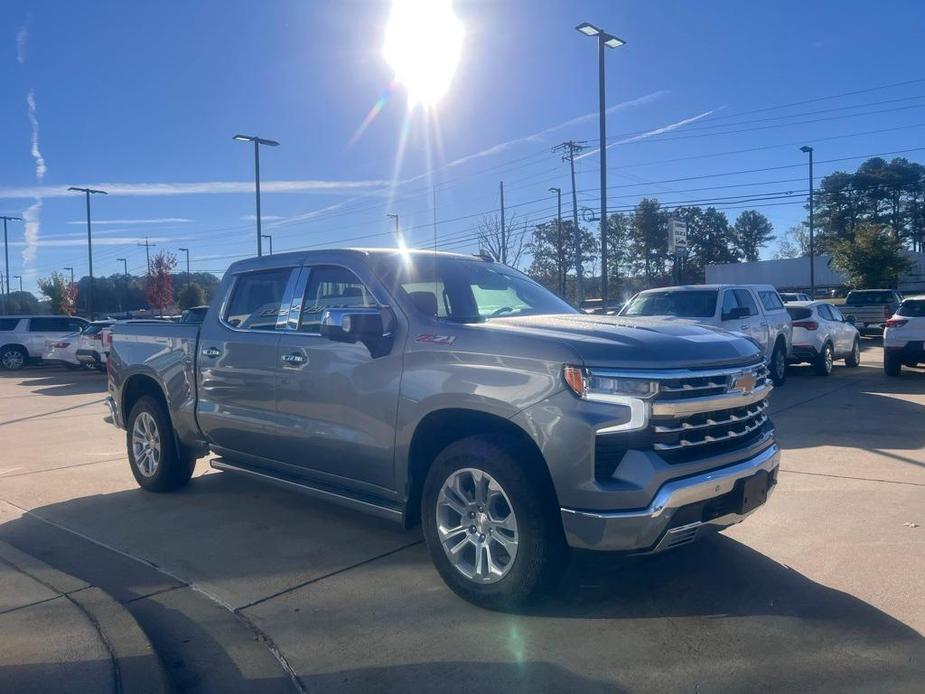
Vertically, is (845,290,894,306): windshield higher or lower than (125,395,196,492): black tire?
higher

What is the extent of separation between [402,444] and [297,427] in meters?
1.05

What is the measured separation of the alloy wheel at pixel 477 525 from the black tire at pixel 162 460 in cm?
328

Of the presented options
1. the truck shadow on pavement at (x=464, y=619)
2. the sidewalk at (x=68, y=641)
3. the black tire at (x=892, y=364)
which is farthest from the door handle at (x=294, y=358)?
the black tire at (x=892, y=364)

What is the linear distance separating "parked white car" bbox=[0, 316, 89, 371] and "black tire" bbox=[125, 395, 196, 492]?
19.4 m

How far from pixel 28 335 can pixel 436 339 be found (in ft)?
79.0

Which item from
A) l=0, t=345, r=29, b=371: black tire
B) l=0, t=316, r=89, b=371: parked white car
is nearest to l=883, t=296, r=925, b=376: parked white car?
l=0, t=316, r=89, b=371: parked white car

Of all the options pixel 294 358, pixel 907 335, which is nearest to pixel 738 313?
pixel 907 335

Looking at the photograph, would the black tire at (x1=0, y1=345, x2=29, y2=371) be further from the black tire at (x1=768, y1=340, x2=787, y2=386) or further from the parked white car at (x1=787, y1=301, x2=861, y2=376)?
the parked white car at (x1=787, y1=301, x2=861, y2=376)

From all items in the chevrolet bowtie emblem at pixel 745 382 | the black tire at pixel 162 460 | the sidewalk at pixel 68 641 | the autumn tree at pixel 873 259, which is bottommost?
the sidewalk at pixel 68 641

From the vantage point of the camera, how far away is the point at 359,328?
458 cm

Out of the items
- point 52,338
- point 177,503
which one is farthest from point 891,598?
point 52,338

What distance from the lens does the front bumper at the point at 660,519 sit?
3758 mm

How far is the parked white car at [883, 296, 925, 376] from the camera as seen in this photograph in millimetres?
14352

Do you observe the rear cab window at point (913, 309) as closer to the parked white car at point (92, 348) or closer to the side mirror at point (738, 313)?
the side mirror at point (738, 313)
